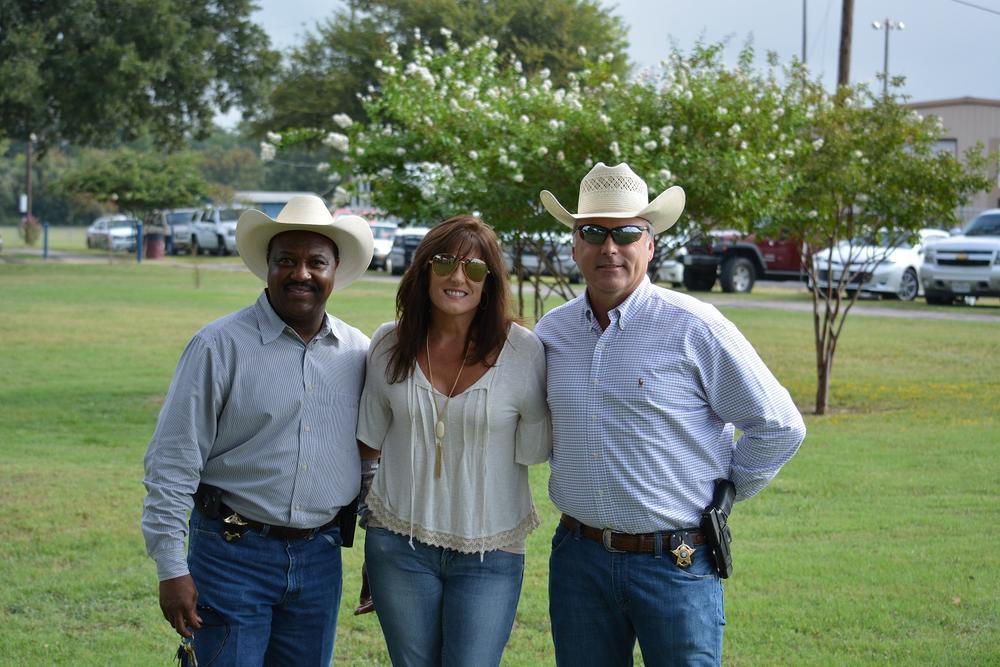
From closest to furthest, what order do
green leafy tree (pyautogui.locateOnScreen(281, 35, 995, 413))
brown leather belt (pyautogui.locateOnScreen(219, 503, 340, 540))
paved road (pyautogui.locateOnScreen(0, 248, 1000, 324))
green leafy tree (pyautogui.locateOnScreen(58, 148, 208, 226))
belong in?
brown leather belt (pyautogui.locateOnScreen(219, 503, 340, 540))
green leafy tree (pyautogui.locateOnScreen(281, 35, 995, 413))
paved road (pyautogui.locateOnScreen(0, 248, 1000, 324))
green leafy tree (pyautogui.locateOnScreen(58, 148, 208, 226))

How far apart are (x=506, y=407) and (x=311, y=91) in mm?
43881

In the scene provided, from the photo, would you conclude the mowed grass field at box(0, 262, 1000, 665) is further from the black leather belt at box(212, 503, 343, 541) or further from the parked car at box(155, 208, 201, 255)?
the parked car at box(155, 208, 201, 255)

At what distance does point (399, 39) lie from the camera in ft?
148

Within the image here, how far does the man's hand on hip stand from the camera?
3475 millimetres

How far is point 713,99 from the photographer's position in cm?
1071

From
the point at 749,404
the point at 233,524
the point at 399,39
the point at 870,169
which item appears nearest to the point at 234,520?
the point at 233,524

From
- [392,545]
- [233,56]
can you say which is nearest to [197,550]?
[392,545]

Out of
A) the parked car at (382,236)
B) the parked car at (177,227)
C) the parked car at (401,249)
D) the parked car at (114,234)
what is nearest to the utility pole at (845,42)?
the parked car at (401,249)

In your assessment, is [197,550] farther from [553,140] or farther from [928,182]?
[928,182]

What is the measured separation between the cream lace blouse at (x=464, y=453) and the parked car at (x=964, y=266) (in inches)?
891

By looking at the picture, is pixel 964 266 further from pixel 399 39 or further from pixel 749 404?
pixel 399 39

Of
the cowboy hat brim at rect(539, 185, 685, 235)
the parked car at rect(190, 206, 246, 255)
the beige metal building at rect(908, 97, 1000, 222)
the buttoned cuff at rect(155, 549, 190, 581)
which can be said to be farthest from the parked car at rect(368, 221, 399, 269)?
the buttoned cuff at rect(155, 549, 190, 581)

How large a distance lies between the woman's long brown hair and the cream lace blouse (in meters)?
0.05

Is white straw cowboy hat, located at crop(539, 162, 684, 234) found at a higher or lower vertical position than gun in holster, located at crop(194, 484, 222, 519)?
higher
